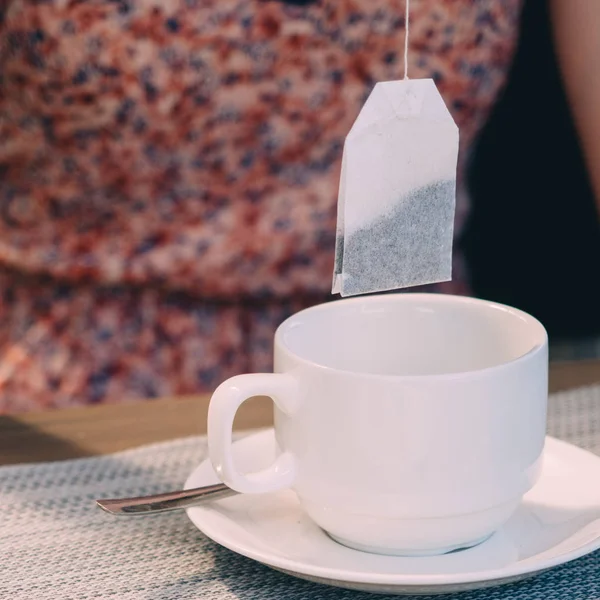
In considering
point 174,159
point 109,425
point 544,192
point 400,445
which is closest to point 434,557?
point 400,445

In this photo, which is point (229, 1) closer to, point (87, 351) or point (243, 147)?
point (243, 147)

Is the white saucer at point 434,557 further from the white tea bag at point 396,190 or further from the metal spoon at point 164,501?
the white tea bag at point 396,190

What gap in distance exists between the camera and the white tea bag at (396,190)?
412 millimetres

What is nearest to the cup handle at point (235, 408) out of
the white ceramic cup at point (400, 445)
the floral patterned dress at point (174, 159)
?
the white ceramic cup at point (400, 445)

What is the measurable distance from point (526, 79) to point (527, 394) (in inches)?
30.3

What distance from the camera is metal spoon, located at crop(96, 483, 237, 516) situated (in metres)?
0.44

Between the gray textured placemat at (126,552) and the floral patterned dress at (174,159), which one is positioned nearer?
the gray textured placemat at (126,552)

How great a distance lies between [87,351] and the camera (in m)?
0.99

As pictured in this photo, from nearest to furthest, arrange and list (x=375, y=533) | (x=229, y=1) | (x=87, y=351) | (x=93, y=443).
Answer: (x=375, y=533) → (x=93, y=443) → (x=229, y=1) → (x=87, y=351)

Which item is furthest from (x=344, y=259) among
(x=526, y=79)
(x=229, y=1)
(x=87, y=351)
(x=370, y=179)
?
(x=526, y=79)

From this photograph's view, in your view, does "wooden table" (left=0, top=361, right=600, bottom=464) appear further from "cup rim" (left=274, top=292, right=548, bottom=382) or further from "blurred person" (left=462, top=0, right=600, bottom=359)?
"blurred person" (left=462, top=0, right=600, bottom=359)

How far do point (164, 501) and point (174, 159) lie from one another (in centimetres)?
54

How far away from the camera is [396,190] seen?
16.9 inches

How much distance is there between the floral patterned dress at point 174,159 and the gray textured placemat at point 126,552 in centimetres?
39
